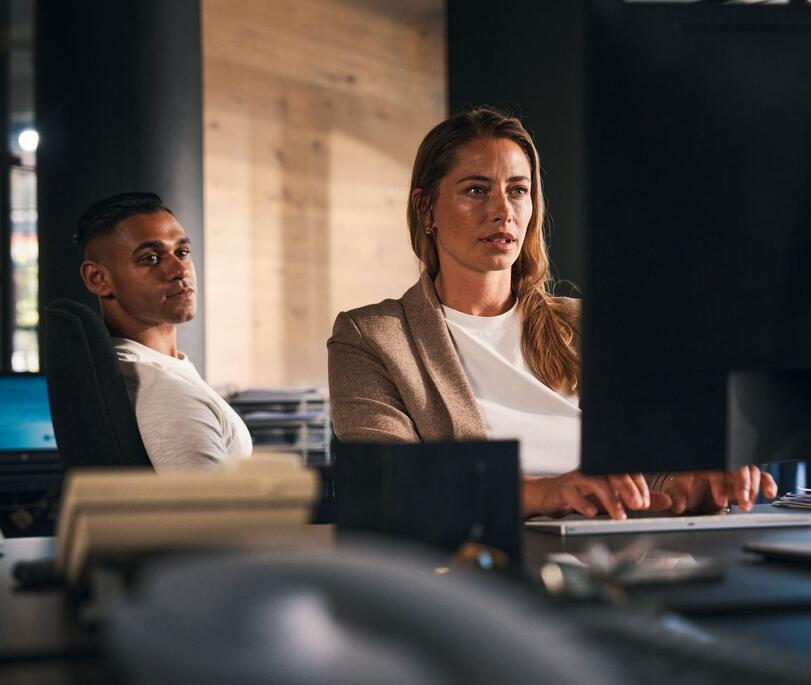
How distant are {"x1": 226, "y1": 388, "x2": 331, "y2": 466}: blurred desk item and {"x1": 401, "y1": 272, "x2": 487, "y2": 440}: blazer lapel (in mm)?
1670

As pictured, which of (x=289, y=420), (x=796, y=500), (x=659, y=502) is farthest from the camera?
(x=289, y=420)

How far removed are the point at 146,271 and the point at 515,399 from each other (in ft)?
2.82

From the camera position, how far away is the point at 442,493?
96 cm

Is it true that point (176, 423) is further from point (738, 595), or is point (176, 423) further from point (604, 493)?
point (738, 595)

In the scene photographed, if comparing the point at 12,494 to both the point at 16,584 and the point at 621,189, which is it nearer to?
the point at 16,584

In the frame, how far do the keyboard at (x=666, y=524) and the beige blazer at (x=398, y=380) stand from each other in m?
0.41

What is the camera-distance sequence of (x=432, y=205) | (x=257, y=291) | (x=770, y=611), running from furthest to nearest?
(x=257, y=291)
(x=432, y=205)
(x=770, y=611)

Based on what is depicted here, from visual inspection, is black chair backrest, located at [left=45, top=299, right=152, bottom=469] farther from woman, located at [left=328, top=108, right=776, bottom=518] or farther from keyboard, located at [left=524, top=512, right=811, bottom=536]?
keyboard, located at [left=524, top=512, right=811, bottom=536]

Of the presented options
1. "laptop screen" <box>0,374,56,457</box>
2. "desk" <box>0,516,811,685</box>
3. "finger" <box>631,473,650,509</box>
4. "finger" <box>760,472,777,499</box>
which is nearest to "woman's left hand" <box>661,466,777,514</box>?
"finger" <box>760,472,777,499</box>

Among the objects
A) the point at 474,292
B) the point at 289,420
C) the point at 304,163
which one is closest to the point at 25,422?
the point at 289,420

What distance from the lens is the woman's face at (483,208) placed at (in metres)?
2.04

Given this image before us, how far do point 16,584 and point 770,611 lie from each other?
64 centimetres

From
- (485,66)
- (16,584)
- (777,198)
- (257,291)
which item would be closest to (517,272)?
(777,198)

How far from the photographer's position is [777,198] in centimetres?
100
